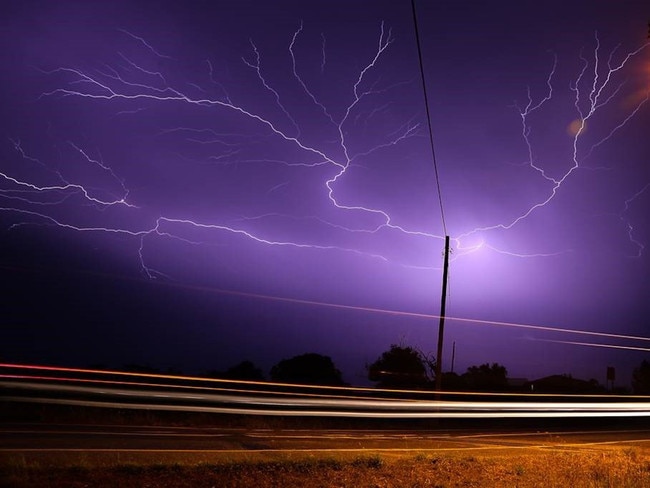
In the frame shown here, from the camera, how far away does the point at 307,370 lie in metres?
42.9

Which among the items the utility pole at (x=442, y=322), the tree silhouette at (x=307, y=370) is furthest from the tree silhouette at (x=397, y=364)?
the utility pole at (x=442, y=322)

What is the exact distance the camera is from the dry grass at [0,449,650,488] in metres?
6.88

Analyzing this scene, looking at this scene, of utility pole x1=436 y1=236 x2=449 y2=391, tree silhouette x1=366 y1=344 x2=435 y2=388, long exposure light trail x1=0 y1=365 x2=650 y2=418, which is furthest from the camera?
tree silhouette x1=366 y1=344 x2=435 y2=388

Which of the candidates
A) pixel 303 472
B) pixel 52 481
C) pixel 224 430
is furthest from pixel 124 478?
pixel 224 430

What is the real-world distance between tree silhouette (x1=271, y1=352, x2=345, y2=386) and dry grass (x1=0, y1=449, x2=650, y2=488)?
100 feet

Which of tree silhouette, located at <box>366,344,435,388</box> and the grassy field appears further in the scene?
tree silhouette, located at <box>366,344,435,388</box>

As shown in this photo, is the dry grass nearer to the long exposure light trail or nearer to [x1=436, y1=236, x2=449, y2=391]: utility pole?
the long exposure light trail

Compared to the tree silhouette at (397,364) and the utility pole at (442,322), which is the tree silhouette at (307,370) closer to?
the tree silhouette at (397,364)

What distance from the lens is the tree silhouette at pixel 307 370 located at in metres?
40.9

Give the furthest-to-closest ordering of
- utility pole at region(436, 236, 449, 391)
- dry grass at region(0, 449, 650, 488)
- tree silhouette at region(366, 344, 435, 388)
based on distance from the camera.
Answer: tree silhouette at region(366, 344, 435, 388)
utility pole at region(436, 236, 449, 391)
dry grass at region(0, 449, 650, 488)

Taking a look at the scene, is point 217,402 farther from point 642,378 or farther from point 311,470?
point 642,378

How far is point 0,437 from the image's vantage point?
10.3 m

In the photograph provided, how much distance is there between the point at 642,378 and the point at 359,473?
6438 cm

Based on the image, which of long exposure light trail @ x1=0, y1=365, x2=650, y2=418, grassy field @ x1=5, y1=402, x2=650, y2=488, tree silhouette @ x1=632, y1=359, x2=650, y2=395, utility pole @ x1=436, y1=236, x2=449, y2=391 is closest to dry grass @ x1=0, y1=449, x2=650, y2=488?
grassy field @ x1=5, y1=402, x2=650, y2=488
